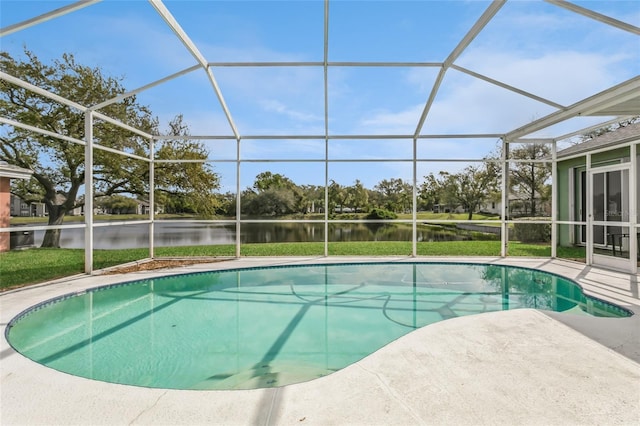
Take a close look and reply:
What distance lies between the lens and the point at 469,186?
1417cm

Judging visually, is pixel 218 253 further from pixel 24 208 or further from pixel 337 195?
pixel 24 208

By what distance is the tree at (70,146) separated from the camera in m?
10.1

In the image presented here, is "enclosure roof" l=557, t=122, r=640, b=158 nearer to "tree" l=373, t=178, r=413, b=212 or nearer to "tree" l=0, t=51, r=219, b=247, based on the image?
"tree" l=373, t=178, r=413, b=212

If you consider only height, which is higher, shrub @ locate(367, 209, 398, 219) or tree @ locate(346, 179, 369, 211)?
tree @ locate(346, 179, 369, 211)

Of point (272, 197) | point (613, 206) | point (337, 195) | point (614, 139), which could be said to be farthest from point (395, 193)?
point (613, 206)

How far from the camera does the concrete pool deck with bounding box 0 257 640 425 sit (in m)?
1.87

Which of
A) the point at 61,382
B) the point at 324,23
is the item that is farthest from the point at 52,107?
the point at 61,382

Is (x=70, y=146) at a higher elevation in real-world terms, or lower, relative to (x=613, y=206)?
higher

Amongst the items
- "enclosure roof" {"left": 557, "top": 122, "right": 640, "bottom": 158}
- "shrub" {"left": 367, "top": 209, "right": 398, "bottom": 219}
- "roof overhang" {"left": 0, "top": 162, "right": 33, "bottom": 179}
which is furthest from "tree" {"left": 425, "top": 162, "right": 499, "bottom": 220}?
"roof overhang" {"left": 0, "top": 162, "right": 33, "bottom": 179}

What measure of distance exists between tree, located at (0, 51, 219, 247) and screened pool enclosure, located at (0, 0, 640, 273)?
0.06 m

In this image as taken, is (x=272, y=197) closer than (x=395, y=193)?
Yes

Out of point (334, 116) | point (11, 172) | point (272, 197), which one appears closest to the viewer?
Result: point (11, 172)

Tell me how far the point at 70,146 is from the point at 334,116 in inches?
352

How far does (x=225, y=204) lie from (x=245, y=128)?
499 cm
